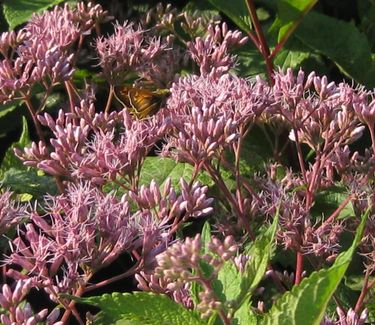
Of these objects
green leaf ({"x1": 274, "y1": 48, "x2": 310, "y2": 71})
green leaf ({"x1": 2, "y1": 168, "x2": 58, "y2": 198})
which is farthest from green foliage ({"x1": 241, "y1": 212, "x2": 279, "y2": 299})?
green leaf ({"x1": 274, "y1": 48, "x2": 310, "y2": 71})

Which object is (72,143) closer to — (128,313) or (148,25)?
(128,313)

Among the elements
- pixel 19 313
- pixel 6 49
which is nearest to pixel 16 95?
pixel 6 49

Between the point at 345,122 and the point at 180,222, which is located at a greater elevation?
the point at 345,122

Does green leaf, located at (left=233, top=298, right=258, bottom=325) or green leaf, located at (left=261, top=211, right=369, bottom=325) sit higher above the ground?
green leaf, located at (left=261, top=211, right=369, bottom=325)

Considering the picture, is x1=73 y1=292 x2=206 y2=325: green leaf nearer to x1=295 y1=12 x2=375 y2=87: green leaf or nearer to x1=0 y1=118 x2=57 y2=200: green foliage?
x1=0 y1=118 x2=57 y2=200: green foliage

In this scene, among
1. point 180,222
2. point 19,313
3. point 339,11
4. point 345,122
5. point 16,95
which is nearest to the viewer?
point 19,313

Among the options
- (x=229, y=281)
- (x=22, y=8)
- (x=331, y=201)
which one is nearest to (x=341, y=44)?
(x=331, y=201)

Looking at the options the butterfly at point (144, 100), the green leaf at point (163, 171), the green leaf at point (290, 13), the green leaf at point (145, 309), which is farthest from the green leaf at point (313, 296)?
the green leaf at point (290, 13)

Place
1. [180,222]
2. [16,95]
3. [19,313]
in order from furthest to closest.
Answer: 1. [16,95]
2. [180,222]
3. [19,313]
